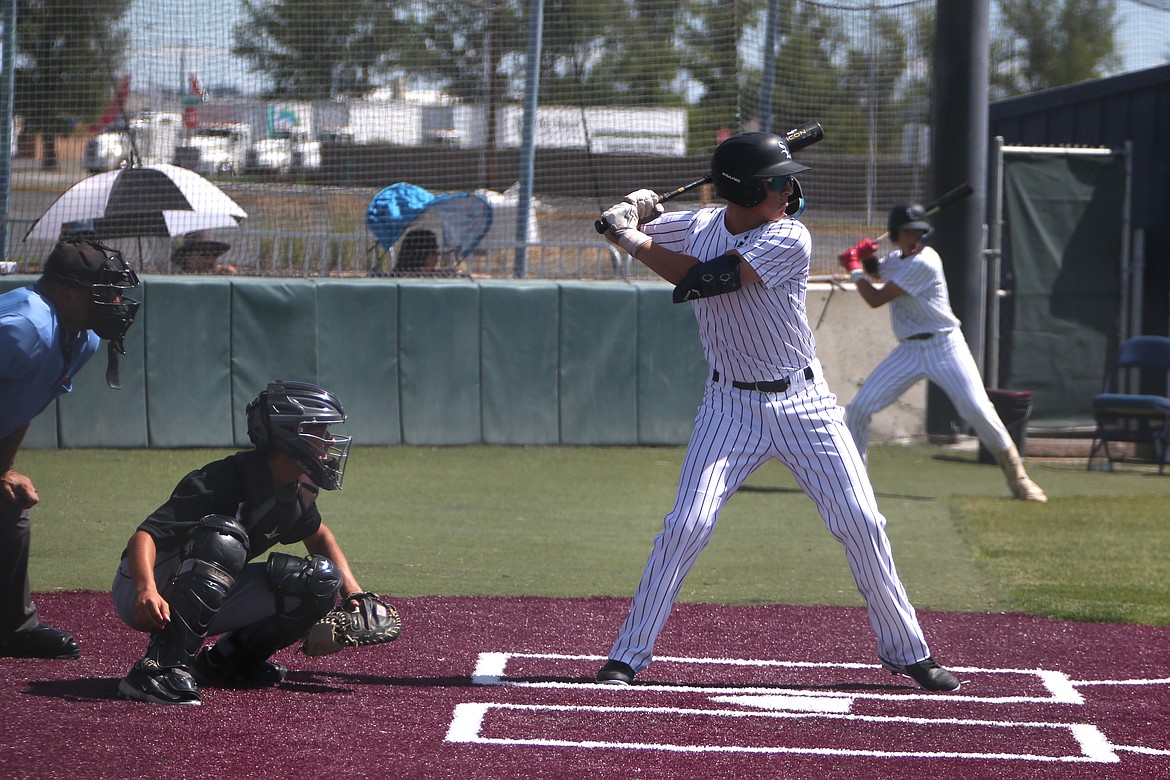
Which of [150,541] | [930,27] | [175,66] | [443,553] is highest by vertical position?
[930,27]

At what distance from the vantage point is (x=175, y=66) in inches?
366

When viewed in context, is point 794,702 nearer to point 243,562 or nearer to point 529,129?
point 243,562

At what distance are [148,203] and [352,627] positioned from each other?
6688 mm

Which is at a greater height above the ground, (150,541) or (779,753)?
(150,541)

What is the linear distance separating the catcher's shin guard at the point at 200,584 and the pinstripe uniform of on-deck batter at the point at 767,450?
3.93 feet

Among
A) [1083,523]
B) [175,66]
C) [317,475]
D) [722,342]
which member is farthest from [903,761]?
[175,66]

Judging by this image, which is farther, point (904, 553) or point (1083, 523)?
point (1083, 523)

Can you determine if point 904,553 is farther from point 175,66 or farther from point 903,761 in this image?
point 175,66

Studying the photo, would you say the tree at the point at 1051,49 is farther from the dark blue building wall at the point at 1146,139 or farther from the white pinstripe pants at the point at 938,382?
the white pinstripe pants at the point at 938,382

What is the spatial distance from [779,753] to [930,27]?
30.6 feet

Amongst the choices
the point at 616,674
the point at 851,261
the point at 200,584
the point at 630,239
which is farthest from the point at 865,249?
the point at 200,584

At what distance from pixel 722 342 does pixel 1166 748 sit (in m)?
1.66

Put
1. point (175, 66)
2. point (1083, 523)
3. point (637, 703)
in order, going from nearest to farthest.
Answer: point (637, 703), point (1083, 523), point (175, 66)

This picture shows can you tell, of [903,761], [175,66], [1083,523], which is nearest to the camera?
[903,761]
